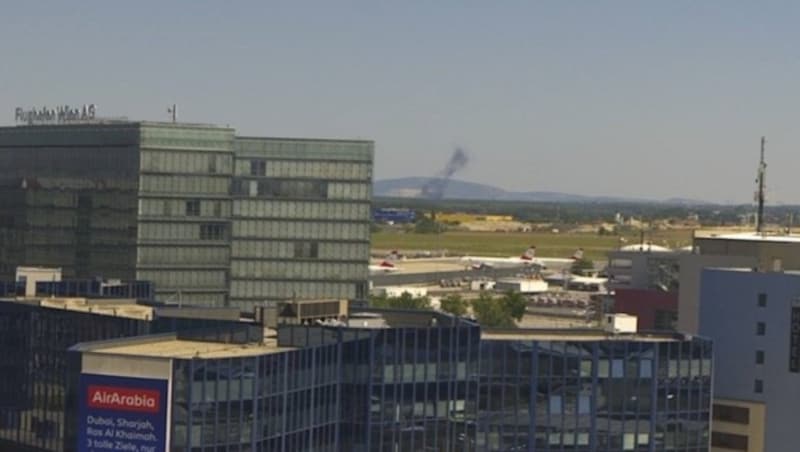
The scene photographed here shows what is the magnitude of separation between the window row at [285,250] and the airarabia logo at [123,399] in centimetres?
11801

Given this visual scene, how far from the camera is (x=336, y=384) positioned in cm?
8462

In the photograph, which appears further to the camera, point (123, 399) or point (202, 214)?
point (202, 214)

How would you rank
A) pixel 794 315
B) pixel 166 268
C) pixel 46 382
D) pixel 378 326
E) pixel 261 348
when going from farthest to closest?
pixel 166 268, pixel 794 315, pixel 46 382, pixel 378 326, pixel 261 348

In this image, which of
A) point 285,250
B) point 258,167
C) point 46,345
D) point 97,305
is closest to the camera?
point 46,345

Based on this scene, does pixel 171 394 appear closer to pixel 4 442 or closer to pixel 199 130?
pixel 4 442

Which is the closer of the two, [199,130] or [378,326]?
[378,326]

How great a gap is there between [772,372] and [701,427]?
47.5ft

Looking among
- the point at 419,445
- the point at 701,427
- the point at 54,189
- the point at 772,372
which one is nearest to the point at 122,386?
the point at 419,445

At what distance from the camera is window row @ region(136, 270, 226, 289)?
614 ft

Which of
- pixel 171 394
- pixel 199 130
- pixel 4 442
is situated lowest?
pixel 4 442

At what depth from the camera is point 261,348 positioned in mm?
84188

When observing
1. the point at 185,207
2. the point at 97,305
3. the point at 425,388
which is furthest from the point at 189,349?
the point at 185,207

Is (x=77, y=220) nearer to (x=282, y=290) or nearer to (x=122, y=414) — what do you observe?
(x=282, y=290)

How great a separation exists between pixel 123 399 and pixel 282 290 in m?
120
